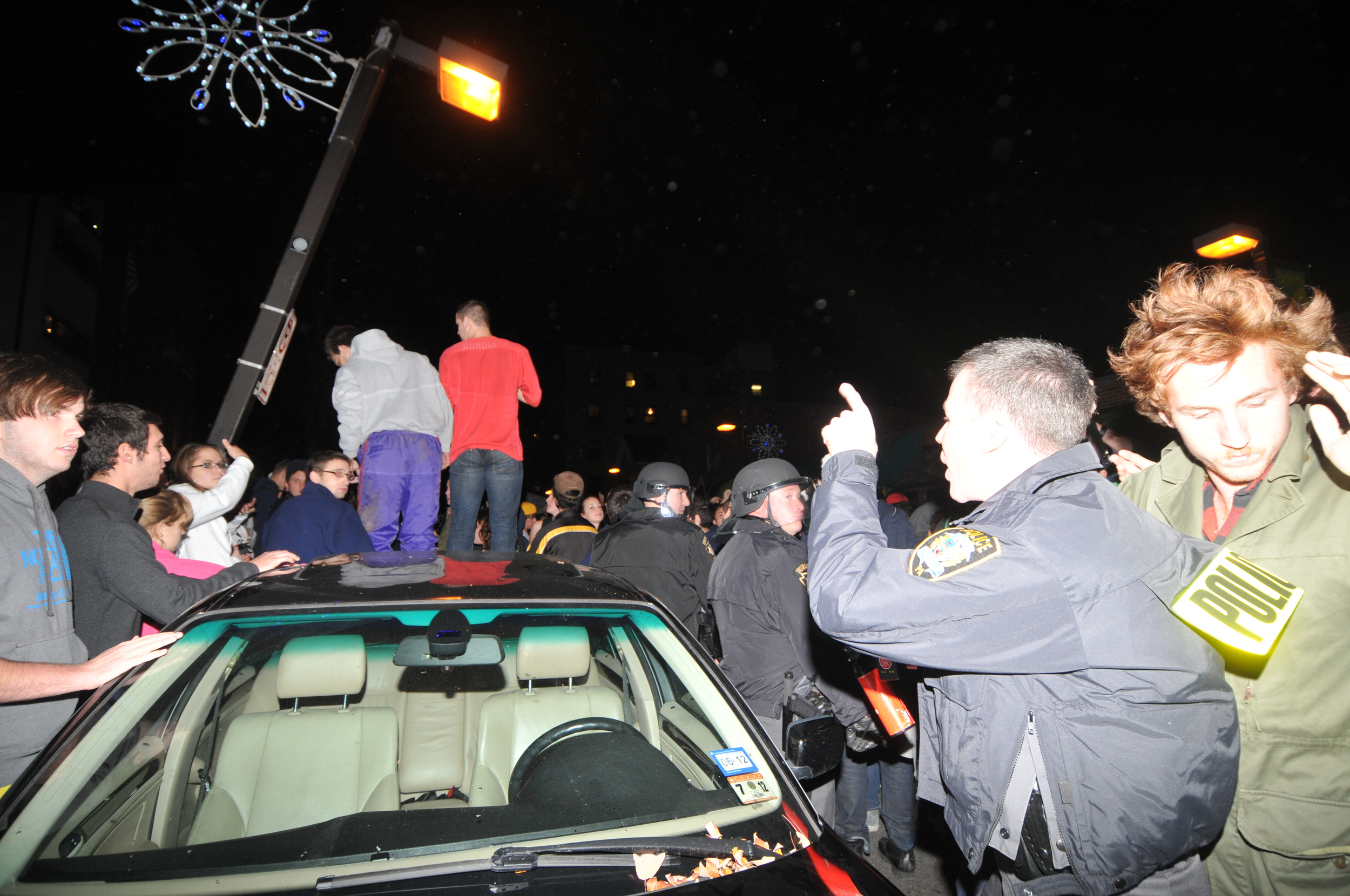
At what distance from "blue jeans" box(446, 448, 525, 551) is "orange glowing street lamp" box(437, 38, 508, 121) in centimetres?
295

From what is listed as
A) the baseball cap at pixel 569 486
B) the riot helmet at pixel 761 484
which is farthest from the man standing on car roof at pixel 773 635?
the baseball cap at pixel 569 486

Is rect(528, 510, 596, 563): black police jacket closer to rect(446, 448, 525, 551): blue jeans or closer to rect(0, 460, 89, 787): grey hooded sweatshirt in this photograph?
rect(446, 448, 525, 551): blue jeans

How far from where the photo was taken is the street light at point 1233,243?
598 centimetres

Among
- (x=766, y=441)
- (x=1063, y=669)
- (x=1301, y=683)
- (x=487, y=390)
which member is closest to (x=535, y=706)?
(x=1063, y=669)

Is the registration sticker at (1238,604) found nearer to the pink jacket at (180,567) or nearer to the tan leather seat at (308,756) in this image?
the tan leather seat at (308,756)

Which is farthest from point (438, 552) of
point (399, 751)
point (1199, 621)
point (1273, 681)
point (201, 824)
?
point (1273, 681)

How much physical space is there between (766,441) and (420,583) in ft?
100

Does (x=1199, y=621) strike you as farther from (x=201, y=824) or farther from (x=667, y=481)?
(x=667, y=481)

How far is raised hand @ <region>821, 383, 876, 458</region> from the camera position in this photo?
5.85 feet

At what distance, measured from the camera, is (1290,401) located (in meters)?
1.77

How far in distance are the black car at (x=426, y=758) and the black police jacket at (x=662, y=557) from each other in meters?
1.56

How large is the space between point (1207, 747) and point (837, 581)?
2.90ft

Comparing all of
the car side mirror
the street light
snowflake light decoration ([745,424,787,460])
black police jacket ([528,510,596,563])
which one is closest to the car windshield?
the car side mirror

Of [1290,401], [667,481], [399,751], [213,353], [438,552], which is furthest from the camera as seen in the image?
[213,353]
